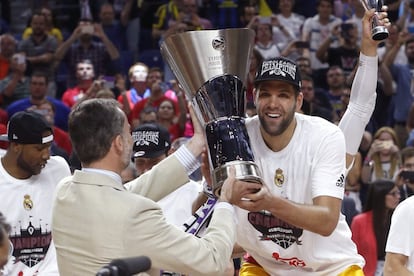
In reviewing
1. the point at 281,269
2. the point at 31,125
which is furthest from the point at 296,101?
the point at 31,125

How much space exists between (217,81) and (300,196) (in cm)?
92

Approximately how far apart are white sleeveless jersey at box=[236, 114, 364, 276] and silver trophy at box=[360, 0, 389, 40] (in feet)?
1.82

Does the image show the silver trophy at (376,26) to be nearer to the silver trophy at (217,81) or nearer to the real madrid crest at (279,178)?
the silver trophy at (217,81)

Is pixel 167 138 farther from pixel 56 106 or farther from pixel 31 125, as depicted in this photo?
pixel 56 106

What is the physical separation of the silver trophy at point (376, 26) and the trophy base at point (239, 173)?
112 cm

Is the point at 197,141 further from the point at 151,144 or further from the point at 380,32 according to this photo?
the point at 151,144

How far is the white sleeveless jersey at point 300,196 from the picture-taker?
215 inches

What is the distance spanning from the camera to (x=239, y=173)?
15.5ft

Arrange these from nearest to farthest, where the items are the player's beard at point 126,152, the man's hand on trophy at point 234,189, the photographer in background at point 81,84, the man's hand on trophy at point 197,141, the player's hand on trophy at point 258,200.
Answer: the player's beard at point 126,152
the man's hand on trophy at point 234,189
the player's hand on trophy at point 258,200
the man's hand on trophy at point 197,141
the photographer in background at point 81,84

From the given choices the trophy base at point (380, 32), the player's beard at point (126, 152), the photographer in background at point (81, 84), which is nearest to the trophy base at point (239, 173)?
the player's beard at point (126, 152)

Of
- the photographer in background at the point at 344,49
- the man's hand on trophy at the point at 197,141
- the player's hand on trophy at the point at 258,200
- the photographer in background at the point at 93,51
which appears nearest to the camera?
the player's hand on trophy at the point at 258,200

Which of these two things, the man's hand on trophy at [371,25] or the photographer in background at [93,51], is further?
the photographer in background at [93,51]

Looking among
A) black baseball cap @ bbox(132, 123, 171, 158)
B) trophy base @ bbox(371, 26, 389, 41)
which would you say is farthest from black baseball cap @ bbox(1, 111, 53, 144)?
trophy base @ bbox(371, 26, 389, 41)

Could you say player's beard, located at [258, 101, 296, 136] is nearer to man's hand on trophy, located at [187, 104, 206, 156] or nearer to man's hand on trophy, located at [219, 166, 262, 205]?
man's hand on trophy, located at [187, 104, 206, 156]
